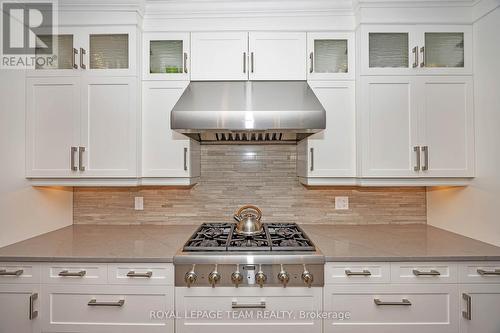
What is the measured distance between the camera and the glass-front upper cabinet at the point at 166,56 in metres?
2.03

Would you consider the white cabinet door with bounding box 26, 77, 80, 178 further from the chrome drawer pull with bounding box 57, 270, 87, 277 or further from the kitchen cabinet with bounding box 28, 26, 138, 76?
the chrome drawer pull with bounding box 57, 270, 87, 277

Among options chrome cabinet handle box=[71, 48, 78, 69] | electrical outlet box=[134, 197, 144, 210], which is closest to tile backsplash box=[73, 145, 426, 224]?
electrical outlet box=[134, 197, 144, 210]

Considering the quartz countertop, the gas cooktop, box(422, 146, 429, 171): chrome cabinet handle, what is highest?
box(422, 146, 429, 171): chrome cabinet handle

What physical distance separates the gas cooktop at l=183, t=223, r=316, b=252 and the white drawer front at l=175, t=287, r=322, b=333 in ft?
0.74

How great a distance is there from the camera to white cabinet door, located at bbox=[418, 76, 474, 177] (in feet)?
6.45

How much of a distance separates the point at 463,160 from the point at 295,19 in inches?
60.9

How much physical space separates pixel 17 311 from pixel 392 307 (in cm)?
214

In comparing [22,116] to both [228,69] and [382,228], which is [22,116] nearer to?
[228,69]

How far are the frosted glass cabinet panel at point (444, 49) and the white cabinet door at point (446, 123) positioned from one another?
125 millimetres

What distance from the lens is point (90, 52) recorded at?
201 cm

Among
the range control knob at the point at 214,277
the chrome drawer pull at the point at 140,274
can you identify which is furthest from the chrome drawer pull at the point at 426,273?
the chrome drawer pull at the point at 140,274

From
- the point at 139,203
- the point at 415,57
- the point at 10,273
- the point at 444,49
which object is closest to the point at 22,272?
the point at 10,273

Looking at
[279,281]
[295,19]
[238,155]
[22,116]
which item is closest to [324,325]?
[279,281]

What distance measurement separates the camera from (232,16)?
6.67ft
